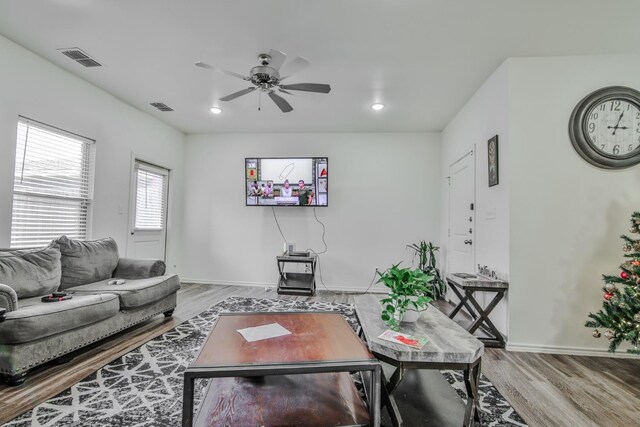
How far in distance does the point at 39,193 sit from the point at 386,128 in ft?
15.0

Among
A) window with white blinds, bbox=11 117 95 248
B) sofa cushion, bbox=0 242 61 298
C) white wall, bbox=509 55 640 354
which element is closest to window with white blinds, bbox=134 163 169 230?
window with white blinds, bbox=11 117 95 248

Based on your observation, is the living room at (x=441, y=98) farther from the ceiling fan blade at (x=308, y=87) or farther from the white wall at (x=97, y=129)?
the ceiling fan blade at (x=308, y=87)

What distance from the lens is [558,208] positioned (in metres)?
2.71

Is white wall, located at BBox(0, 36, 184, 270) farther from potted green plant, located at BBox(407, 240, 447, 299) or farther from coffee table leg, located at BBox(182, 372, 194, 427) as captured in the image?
potted green plant, located at BBox(407, 240, 447, 299)

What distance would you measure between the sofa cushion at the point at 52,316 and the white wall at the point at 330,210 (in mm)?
2728

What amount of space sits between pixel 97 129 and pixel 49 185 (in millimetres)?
908

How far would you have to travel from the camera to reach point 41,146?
10.3ft

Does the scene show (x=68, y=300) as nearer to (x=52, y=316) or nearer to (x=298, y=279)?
(x=52, y=316)

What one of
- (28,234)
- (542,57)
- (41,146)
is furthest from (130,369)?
(542,57)

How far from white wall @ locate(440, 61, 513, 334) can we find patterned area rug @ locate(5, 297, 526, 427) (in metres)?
1.26

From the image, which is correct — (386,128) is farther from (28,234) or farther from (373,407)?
(28,234)

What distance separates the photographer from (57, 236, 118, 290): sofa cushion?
9.73ft

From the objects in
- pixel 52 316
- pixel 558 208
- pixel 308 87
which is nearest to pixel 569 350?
pixel 558 208

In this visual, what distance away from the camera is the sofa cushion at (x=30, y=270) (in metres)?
2.39
